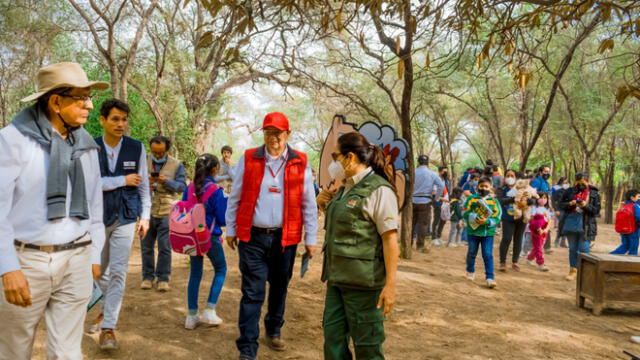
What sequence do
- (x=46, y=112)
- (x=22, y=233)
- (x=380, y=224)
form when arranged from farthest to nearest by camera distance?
(x=380, y=224), (x=46, y=112), (x=22, y=233)

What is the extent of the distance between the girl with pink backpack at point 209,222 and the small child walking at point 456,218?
768cm

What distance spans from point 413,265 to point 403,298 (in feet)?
7.60

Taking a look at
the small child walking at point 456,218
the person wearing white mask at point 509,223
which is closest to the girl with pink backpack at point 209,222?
the person wearing white mask at point 509,223

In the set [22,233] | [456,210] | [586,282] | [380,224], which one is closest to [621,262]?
[586,282]

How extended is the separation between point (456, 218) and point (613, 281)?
5.57 metres

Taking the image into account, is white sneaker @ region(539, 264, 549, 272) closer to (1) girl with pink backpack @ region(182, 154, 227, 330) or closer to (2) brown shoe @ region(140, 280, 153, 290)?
(1) girl with pink backpack @ region(182, 154, 227, 330)

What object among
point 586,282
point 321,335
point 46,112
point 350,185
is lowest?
point 321,335

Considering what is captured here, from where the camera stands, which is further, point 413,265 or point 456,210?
point 456,210

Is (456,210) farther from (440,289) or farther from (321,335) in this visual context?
(321,335)

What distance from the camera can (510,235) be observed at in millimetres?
8094

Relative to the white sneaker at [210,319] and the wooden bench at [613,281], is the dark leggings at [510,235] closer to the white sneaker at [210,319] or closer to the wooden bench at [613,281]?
the wooden bench at [613,281]

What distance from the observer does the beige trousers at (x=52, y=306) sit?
2.08m

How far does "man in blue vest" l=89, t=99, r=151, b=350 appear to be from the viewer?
369cm

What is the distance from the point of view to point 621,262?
549cm
